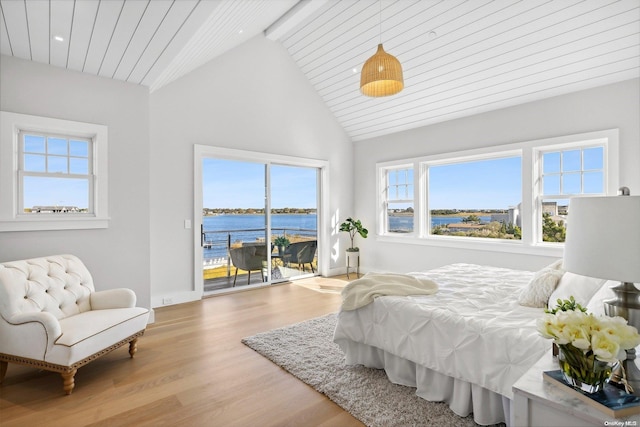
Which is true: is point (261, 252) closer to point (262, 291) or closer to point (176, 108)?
point (262, 291)

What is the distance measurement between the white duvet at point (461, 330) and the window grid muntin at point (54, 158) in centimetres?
294

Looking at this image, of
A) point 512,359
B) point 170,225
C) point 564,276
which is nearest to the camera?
point 512,359

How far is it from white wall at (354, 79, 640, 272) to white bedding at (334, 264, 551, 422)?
205 centimetres

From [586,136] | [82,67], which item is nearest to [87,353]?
[82,67]

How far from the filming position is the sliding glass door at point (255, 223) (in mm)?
4914

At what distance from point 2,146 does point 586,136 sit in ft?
20.0

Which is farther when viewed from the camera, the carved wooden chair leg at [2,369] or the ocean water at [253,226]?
the ocean water at [253,226]

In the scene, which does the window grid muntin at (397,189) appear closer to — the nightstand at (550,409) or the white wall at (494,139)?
the white wall at (494,139)

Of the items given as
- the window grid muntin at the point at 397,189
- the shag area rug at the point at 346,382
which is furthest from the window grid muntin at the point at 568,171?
the shag area rug at the point at 346,382

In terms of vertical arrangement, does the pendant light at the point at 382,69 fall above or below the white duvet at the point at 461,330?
above

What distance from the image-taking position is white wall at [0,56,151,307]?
9.96 feet

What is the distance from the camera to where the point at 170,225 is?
4430mm

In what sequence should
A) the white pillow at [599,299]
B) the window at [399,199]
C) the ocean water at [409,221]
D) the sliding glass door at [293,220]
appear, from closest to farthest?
the white pillow at [599,299] → the ocean water at [409,221] → the sliding glass door at [293,220] → the window at [399,199]

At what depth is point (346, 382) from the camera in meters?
2.40
